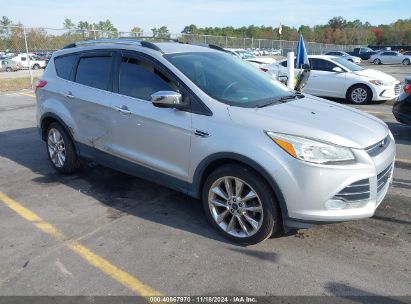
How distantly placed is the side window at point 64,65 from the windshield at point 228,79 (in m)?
1.78

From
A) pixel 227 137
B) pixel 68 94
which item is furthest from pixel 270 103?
pixel 68 94

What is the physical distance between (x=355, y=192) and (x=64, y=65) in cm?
410

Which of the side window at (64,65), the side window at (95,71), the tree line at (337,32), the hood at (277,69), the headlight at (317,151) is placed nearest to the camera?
the headlight at (317,151)

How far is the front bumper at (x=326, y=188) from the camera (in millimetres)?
3223

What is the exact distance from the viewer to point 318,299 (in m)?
2.94

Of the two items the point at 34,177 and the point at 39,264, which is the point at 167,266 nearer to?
the point at 39,264

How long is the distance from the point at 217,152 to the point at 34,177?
3.30 meters

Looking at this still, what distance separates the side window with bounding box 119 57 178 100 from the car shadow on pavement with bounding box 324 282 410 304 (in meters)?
2.26

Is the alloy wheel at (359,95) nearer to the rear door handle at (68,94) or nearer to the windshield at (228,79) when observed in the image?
the windshield at (228,79)

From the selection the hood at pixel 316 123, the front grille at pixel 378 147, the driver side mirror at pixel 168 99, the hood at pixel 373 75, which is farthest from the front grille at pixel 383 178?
the hood at pixel 373 75

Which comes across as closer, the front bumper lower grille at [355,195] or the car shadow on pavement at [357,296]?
the car shadow on pavement at [357,296]

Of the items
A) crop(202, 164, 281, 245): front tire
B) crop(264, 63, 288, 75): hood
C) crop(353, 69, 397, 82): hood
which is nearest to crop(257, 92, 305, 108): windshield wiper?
crop(202, 164, 281, 245): front tire

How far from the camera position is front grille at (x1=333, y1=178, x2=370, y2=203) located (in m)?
3.27

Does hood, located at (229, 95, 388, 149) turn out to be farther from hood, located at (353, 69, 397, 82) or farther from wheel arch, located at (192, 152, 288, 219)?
hood, located at (353, 69, 397, 82)
